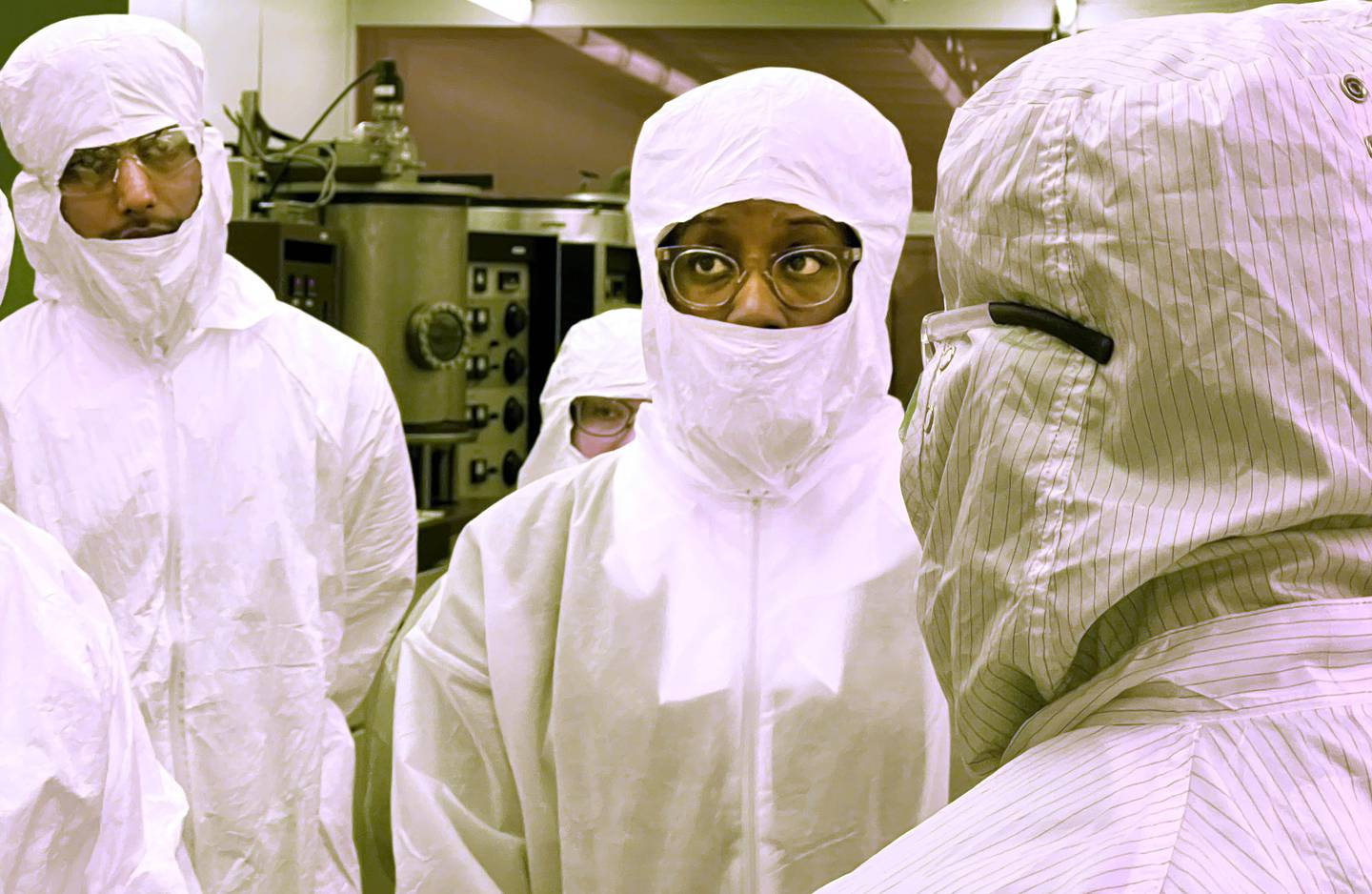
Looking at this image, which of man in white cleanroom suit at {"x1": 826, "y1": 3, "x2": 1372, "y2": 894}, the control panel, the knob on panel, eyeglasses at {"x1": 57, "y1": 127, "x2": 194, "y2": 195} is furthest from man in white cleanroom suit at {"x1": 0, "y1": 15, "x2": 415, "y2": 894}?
man in white cleanroom suit at {"x1": 826, "y1": 3, "x2": 1372, "y2": 894}

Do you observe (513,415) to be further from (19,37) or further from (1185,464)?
(1185,464)

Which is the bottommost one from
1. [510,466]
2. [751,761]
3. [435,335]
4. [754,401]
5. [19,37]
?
[510,466]

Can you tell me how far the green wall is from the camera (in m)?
2.78

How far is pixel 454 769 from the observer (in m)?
1.33

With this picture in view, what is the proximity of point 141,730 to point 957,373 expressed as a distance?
0.71m

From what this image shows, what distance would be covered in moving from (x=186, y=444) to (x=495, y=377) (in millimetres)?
1821

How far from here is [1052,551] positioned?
625 mm

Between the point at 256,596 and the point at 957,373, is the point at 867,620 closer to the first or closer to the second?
the point at 957,373

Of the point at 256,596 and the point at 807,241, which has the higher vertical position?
the point at 807,241

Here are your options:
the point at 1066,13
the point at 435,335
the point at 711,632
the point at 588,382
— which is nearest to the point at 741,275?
the point at 711,632

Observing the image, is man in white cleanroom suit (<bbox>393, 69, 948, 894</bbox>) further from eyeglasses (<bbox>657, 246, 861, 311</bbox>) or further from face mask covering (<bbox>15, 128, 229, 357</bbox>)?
face mask covering (<bbox>15, 128, 229, 357</bbox>)

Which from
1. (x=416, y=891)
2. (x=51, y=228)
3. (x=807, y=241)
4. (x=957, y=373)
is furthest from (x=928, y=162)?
(x=957, y=373)

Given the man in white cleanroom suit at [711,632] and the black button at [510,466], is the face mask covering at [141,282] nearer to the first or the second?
the man in white cleanroom suit at [711,632]

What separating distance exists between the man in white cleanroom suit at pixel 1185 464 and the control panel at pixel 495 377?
125 inches
